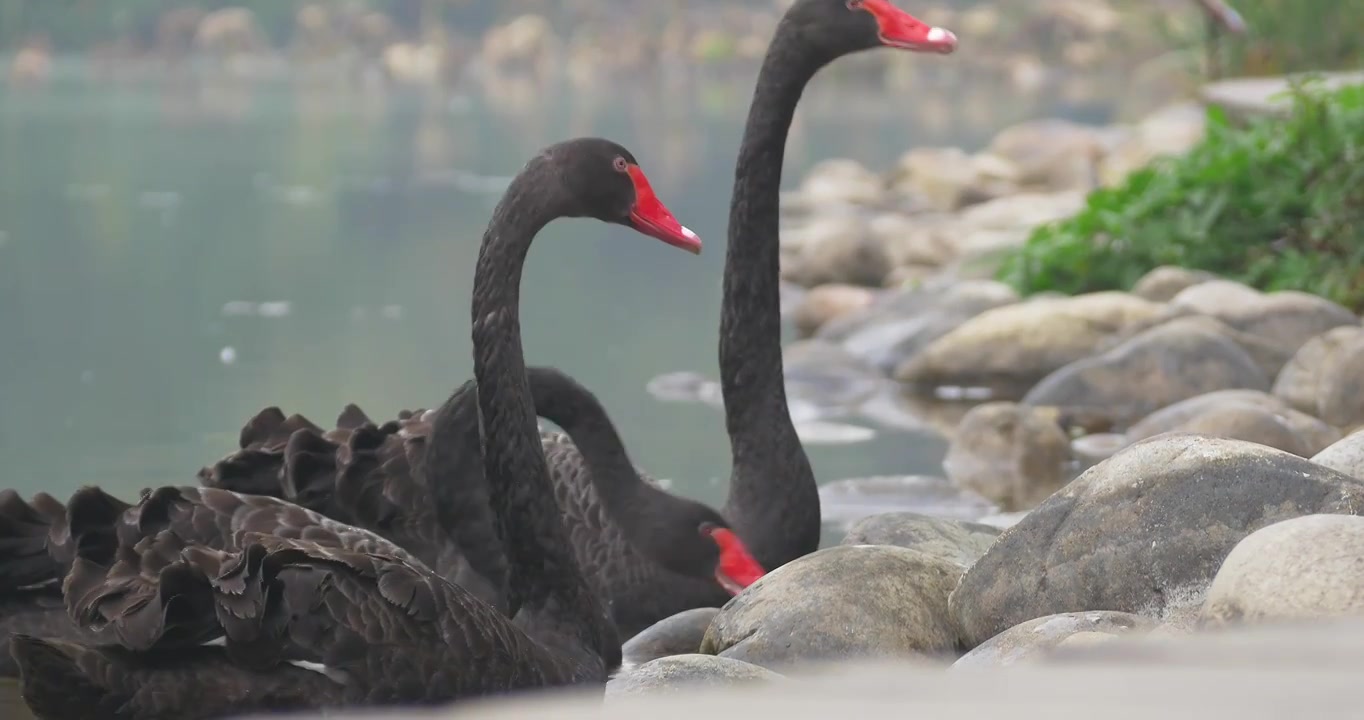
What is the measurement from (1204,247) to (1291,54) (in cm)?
561

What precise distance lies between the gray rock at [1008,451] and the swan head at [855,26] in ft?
5.65

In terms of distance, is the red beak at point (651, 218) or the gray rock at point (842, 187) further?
the gray rock at point (842, 187)

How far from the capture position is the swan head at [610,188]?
129 inches

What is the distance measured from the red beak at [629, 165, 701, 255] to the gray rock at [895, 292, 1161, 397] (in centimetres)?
396

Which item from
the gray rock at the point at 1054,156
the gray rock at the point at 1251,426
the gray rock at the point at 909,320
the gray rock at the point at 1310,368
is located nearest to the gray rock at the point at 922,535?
the gray rock at the point at 1251,426

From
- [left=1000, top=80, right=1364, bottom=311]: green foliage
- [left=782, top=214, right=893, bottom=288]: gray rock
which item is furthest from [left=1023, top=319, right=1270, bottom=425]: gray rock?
[left=782, top=214, right=893, bottom=288]: gray rock

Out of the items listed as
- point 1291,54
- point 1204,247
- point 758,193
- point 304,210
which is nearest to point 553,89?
point 304,210

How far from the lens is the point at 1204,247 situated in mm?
7957

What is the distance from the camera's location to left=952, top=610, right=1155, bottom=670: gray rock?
115 inches

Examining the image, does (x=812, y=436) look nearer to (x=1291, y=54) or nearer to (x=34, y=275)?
(x=34, y=275)

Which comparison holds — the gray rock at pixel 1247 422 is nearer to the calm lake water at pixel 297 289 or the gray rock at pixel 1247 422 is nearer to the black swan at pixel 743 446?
the calm lake water at pixel 297 289

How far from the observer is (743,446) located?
13.5 feet

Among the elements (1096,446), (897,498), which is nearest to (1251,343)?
(1096,446)

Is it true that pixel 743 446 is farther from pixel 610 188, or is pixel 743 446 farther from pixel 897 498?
pixel 897 498
